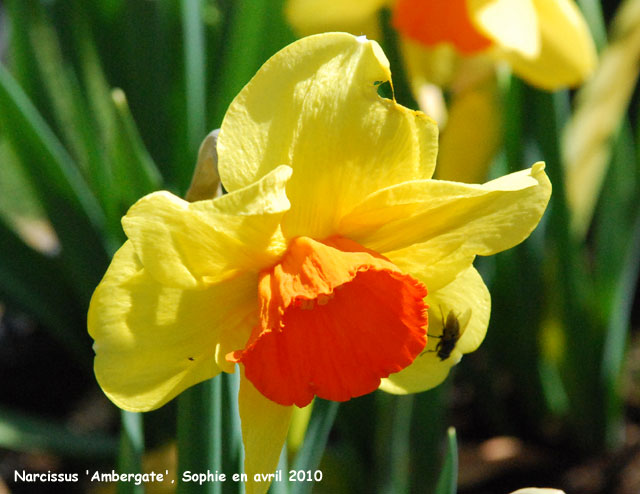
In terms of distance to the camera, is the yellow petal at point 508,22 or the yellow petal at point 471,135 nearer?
the yellow petal at point 508,22

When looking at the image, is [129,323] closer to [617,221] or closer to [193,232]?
[193,232]

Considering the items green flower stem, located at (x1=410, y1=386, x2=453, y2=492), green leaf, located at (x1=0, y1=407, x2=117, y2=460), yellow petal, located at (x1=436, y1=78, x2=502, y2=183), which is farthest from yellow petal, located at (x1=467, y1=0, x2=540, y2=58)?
green leaf, located at (x1=0, y1=407, x2=117, y2=460)

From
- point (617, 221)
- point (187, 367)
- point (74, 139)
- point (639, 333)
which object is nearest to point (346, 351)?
point (187, 367)

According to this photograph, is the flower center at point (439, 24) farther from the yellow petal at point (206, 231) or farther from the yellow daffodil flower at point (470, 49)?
the yellow petal at point (206, 231)

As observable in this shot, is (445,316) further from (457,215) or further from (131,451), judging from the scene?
(131,451)

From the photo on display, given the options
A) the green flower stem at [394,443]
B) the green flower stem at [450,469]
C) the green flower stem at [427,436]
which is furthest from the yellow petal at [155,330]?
the green flower stem at [427,436]
